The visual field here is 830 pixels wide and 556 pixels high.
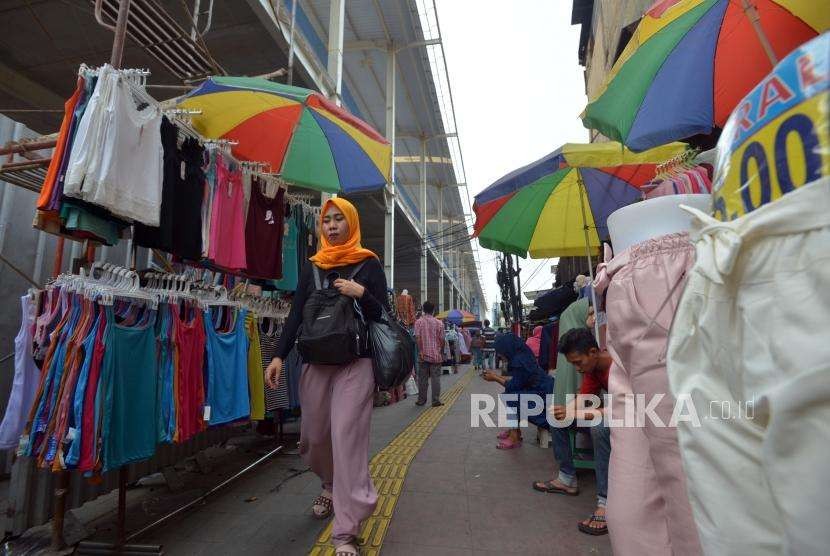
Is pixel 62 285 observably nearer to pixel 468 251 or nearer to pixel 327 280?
pixel 327 280

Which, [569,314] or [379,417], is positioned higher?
[569,314]

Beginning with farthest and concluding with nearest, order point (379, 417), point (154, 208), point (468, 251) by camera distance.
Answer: point (468, 251) < point (379, 417) < point (154, 208)

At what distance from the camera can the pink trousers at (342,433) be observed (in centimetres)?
232

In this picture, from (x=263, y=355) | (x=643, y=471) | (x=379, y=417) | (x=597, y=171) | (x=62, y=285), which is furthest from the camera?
(x=379, y=417)

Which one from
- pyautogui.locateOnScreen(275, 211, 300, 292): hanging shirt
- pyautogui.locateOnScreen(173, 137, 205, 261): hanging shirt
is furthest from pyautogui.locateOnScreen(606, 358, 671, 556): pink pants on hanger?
pyautogui.locateOnScreen(275, 211, 300, 292): hanging shirt

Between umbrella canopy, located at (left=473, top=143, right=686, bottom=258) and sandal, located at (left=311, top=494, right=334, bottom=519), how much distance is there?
308 centimetres

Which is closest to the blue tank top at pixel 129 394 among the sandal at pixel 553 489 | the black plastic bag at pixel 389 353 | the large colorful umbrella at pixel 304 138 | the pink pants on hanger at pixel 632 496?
the black plastic bag at pixel 389 353

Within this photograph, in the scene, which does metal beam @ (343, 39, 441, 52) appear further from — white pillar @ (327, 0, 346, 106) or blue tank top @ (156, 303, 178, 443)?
blue tank top @ (156, 303, 178, 443)

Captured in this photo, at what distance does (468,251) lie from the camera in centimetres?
3869

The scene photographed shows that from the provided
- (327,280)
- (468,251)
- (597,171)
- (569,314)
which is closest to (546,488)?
(569,314)

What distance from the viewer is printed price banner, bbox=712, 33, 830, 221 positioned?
61cm

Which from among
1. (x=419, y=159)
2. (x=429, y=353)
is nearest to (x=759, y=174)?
(x=429, y=353)

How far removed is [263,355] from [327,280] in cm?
156

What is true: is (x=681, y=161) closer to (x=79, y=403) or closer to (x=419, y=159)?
(x=79, y=403)
